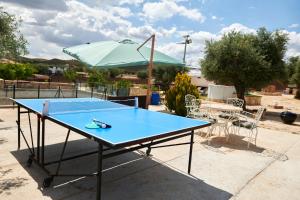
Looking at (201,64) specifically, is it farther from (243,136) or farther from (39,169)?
(39,169)

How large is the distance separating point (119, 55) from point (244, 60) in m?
9.86

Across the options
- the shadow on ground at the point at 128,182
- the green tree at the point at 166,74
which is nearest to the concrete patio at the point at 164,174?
the shadow on ground at the point at 128,182

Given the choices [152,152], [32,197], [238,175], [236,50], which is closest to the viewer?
[32,197]

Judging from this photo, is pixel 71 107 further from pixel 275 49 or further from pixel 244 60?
pixel 275 49

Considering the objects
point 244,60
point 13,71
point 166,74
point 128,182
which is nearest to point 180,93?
point 244,60

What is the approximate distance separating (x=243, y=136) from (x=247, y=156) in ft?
7.77

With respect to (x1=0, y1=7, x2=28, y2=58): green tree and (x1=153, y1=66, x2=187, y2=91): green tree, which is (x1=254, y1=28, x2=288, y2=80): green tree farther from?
(x1=153, y1=66, x2=187, y2=91): green tree

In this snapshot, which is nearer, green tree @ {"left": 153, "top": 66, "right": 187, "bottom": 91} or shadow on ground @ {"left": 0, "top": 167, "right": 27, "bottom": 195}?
shadow on ground @ {"left": 0, "top": 167, "right": 27, "bottom": 195}

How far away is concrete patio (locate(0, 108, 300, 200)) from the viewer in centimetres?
401

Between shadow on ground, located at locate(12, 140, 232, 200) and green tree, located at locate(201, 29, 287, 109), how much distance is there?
11.9 metres

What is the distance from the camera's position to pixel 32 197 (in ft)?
12.0

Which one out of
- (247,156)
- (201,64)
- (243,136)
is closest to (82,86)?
(201,64)

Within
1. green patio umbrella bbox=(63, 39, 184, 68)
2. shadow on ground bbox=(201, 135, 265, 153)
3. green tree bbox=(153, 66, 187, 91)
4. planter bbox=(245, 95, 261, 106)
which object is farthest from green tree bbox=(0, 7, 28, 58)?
green tree bbox=(153, 66, 187, 91)

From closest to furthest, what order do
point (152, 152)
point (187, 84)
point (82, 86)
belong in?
point (152, 152), point (187, 84), point (82, 86)
